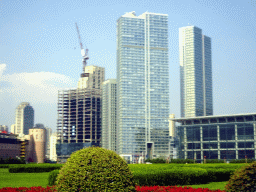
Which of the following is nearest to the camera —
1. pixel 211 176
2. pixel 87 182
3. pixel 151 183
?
pixel 87 182

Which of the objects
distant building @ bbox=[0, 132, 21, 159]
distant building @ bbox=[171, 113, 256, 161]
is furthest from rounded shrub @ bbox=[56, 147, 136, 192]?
distant building @ bbox=[0, 132, 21, 159]

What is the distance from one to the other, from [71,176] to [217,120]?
11744 cm

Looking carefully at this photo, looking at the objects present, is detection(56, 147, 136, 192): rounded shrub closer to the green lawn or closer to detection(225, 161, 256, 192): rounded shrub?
detection(225, 161, 256, 192): rounded shrub

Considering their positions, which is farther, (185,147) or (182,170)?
(185,147)

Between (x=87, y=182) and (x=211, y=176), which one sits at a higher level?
(x=87, y=182)

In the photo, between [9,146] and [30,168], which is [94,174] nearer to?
[30,168]

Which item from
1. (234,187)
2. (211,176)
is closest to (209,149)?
(211,176)

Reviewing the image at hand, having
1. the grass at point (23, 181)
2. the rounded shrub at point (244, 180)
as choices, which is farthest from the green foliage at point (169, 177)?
the rounded shrub at point (244, 180)

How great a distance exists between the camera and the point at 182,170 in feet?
85.3

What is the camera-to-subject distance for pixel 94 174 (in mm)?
11812

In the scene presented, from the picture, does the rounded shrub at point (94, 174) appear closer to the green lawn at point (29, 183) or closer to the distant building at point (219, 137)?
the green lawn at point (29, 183)

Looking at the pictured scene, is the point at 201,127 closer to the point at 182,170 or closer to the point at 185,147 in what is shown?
the point at 185,147

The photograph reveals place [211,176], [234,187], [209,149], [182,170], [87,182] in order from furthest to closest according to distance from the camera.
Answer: [209,149] → [211,176] → [182,170] → [234,187] → [87,182]

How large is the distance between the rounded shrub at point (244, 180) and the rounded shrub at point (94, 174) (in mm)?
4191
